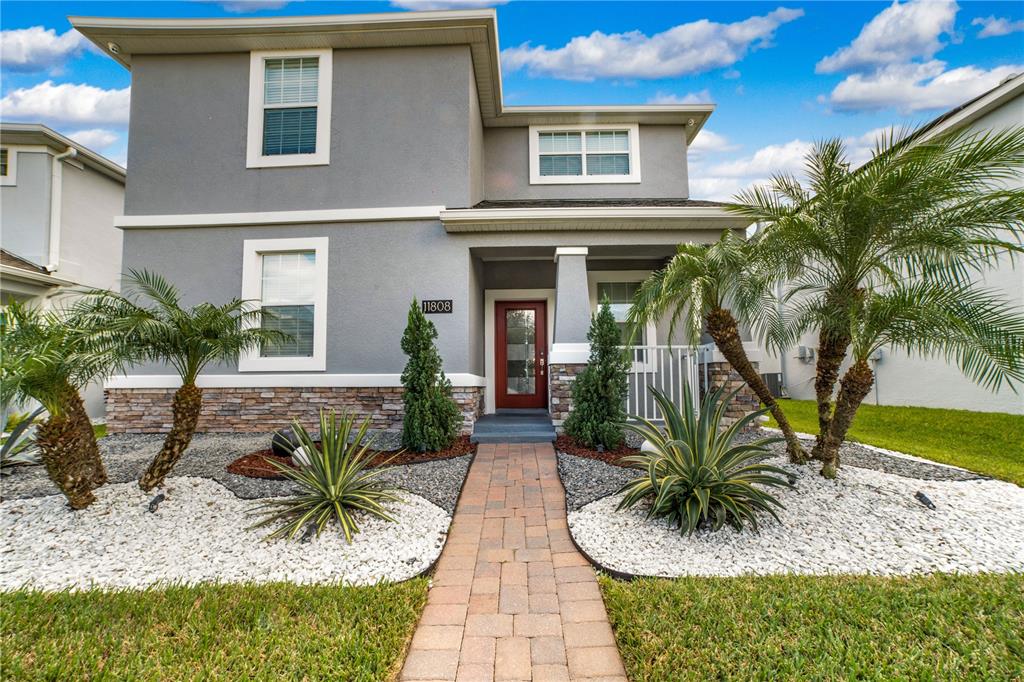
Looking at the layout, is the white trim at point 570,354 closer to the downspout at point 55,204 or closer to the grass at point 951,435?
the grass at point 951,435

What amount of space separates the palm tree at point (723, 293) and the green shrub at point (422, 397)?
9.03 ft

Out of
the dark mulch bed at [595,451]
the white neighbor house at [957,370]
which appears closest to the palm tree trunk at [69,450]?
the dark mulch bed at [595,451]

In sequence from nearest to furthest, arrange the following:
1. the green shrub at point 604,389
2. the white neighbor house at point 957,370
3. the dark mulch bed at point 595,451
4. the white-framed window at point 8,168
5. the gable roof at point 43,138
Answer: the dark mulch bed at point 595,451 < the green shrub at point 604,389 < the white neighbor house at point 957,370 < the gable roof at point 43,138 < the white-framed window at point 8,168

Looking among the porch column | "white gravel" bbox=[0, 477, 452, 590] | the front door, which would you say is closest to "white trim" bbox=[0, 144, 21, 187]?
"white gravel" bbox=[0, 477, 452, 590]

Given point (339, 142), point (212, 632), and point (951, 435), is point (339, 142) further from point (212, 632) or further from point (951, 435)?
point (951, 435)

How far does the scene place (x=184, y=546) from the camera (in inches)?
139

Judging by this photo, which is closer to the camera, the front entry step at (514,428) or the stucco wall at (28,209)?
the front entry step at (514,428)

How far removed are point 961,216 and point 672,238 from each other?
3881 millimetres

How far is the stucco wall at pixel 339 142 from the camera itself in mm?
7750

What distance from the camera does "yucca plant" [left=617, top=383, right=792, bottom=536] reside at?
3.61m

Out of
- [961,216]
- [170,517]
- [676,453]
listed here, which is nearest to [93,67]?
[170,517]

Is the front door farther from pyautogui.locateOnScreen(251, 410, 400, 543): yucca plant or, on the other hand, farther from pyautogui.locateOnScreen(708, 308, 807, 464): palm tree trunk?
pyautogui.locateOnScreen(251, 410, 400, 543): yucca plant

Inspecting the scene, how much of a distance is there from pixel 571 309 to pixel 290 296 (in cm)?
470

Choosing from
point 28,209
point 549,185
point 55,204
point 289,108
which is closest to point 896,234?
point 549,185
